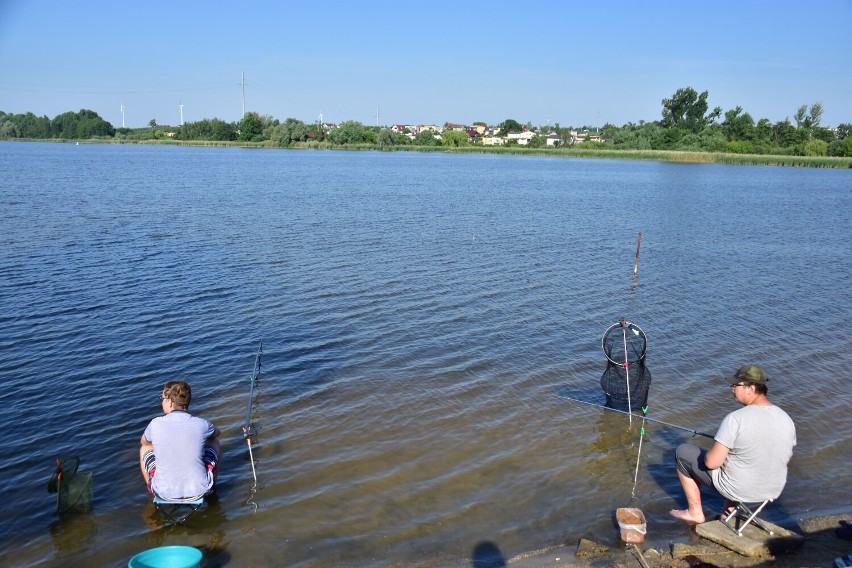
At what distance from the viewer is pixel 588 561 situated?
5867 millimetres

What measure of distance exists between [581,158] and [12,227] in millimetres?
107141

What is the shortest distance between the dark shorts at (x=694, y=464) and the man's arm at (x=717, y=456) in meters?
0.19

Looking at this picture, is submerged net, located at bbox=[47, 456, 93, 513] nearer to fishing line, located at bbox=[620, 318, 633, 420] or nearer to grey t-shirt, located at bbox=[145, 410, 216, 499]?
grey t-shirt, located at bbox=[145, 410, 216, 499]

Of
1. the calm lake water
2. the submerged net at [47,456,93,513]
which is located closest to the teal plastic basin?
the calm lake water

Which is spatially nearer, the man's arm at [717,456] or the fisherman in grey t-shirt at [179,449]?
the man's arm at [717,456]

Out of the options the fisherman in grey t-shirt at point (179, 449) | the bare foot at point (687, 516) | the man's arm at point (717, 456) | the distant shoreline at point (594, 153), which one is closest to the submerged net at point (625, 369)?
the bare foot at point (687, 516)

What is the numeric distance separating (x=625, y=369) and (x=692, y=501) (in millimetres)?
2841

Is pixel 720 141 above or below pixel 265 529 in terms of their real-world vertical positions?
above

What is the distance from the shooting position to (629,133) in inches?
4742

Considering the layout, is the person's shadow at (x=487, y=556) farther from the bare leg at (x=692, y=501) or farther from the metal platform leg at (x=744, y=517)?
the metal platform leg at (x=744, y=517)

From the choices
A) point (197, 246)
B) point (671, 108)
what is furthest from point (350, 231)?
point (671, 108)

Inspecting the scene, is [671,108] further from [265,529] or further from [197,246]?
[265,529]

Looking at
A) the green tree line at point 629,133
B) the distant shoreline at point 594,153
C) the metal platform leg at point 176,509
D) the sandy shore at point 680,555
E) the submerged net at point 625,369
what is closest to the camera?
the sandy shore at point 680,555

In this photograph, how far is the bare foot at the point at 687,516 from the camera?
21.3ft
